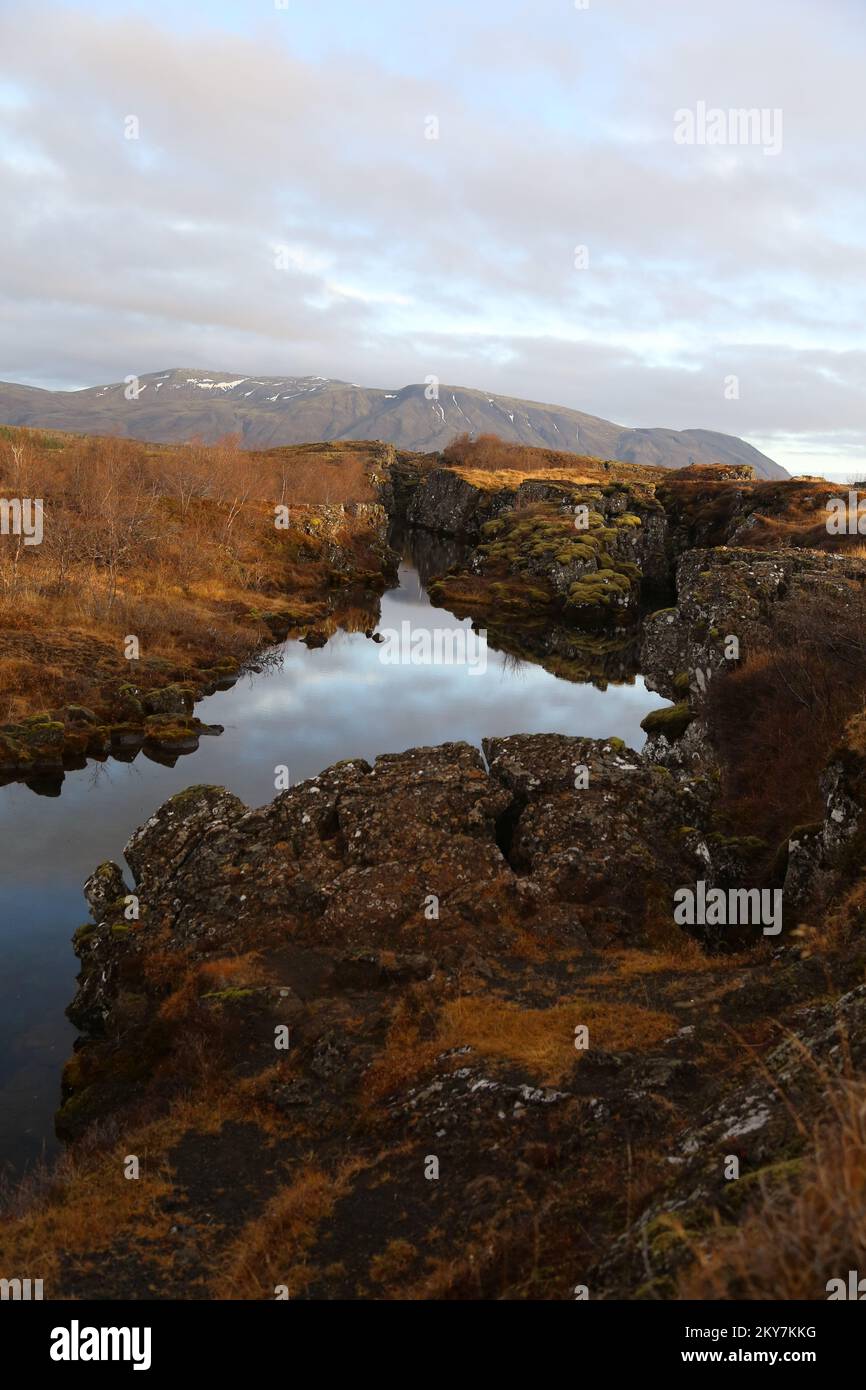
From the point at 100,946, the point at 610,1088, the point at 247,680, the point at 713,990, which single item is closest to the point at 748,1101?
the point at 610,1088

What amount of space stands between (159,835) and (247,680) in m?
32.2

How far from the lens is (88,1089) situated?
687 inches

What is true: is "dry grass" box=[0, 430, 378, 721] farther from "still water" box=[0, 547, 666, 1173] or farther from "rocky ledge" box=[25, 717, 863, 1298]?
"rocky ledge" box=[25, 717, 863, 1298]

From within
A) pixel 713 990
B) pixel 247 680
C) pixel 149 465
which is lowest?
pixel 713 990

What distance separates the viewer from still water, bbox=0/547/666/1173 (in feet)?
66.4

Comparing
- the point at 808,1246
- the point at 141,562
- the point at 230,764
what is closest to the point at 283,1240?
the point at 808,1246

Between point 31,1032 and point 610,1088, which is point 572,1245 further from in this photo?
point 31,1032

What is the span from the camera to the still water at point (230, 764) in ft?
66.4

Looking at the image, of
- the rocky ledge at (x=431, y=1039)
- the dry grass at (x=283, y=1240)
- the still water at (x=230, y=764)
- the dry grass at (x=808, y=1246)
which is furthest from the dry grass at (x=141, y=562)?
the dry grass at (x=808, y=1246)

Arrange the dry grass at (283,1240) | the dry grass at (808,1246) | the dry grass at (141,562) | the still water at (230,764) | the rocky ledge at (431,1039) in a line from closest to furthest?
the dry grass at (808,1246) < the rocky ledge at (431,1039) < the dry grass at (283,1240) < the still water at (230,764) < the dry grass at (141,562)

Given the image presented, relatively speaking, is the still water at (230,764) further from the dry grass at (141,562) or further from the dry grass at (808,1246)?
the dry grass at (808,1246)

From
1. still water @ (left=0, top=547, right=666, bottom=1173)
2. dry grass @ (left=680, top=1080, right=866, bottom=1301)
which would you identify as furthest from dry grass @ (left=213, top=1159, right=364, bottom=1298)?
still water @ (left=0, top=547, right=666, bottom=1173)

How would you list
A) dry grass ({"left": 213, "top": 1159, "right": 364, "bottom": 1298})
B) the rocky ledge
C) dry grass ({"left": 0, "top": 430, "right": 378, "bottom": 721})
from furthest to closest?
dry grass ({"left": 0, "top": 430, "right": 378, "bottom": 721})
dry grass ({"left": 213, "top": 1159, "right": 364, "bottom": 1298})
the rocky ledge

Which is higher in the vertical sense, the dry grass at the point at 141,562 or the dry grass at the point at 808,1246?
the dry grass at the point at 141,562
